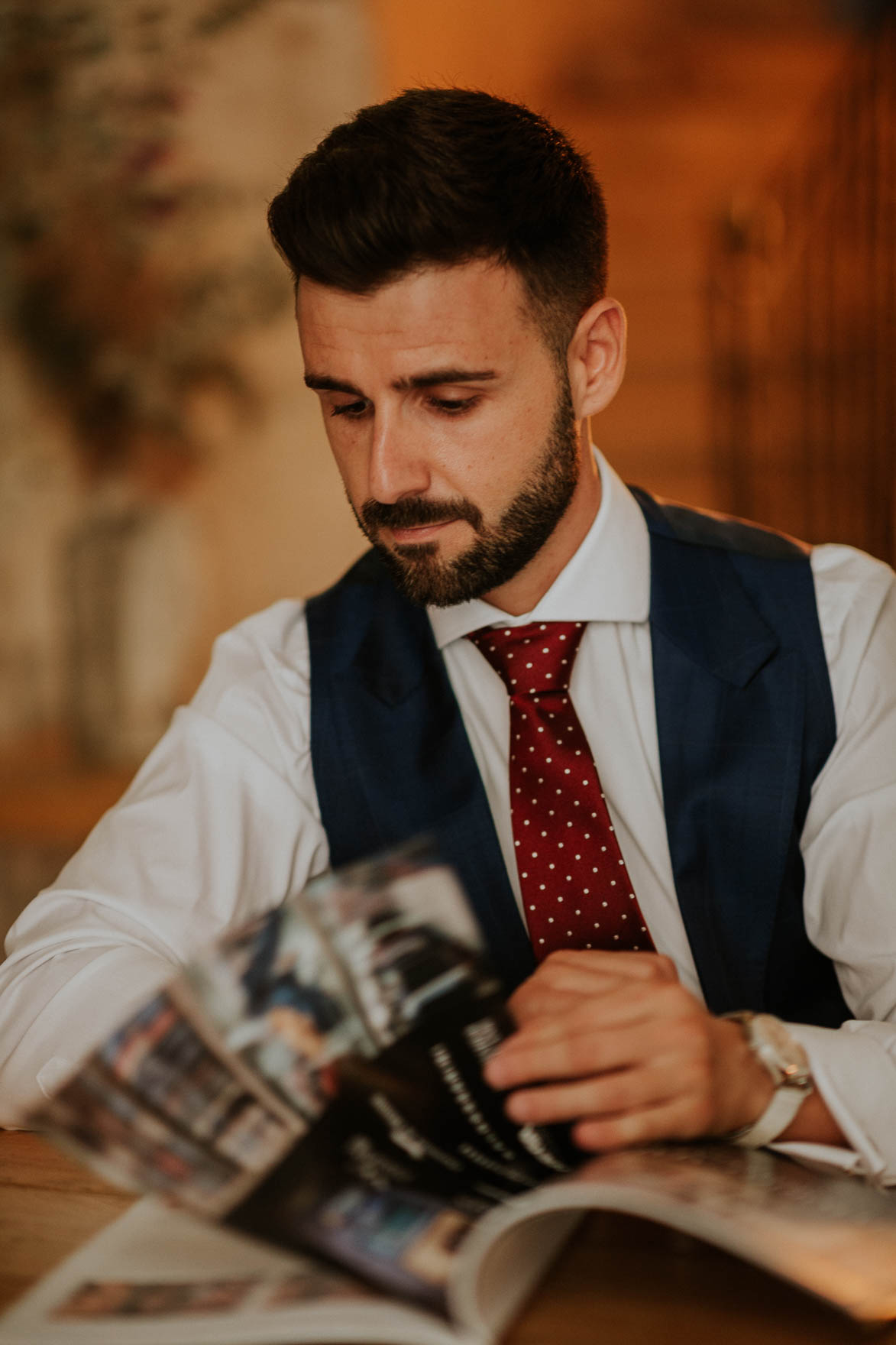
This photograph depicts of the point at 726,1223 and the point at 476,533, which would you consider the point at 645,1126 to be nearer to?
the point at 726,1223

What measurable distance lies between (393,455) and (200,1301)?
0.71 metres

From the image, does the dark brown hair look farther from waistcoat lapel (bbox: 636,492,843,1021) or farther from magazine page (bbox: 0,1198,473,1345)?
magazine page (bbox: 0,1198,473,1345)

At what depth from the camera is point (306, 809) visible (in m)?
1.20

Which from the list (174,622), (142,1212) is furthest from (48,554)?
(142,1212)

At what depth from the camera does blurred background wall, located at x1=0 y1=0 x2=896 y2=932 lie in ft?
9.49

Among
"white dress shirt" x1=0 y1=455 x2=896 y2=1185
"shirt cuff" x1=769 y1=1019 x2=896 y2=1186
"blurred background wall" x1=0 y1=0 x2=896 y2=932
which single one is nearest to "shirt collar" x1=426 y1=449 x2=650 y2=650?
"white dress shirt" x1=0 y1=455 x2=896 y2=1185

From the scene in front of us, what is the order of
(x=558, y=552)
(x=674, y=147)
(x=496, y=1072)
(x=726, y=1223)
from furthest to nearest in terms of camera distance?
(x=674, y=147) < (x=558, y=552) < (x=496, y=1072) < (x=726, y=1223)

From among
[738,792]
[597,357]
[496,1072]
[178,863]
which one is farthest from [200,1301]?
[597,357]

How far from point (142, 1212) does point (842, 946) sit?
66cm

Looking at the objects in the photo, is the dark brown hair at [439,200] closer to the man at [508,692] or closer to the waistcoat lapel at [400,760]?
the man at [508,692]

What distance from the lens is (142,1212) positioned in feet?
2.24

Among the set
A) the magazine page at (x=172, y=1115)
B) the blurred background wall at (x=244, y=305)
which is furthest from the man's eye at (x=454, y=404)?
the blurred background wall at (x=244, y=305)

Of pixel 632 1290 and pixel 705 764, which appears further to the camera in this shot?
pixel 705 764

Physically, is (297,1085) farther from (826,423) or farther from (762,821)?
(826,423)
